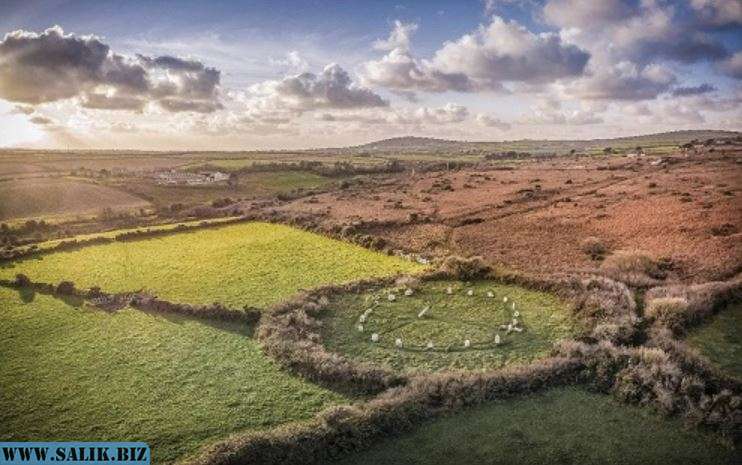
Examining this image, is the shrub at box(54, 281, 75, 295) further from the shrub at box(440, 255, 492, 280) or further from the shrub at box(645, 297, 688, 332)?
the shrub at box(645, 297, 688, 332)

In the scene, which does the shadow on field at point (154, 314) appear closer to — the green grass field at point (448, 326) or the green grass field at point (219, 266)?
the green grass field at point (219, 266)

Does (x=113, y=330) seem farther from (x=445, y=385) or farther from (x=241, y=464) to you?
(x=445, y=385)

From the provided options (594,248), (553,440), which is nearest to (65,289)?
(553,440)

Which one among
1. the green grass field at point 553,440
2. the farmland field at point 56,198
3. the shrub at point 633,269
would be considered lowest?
the green grass field at point 553,440

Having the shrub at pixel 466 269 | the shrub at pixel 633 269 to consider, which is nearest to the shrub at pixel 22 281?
the shrub at pixel 466 269

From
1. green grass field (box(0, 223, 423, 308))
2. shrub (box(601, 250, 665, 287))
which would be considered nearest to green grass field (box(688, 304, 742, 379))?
shrub (box(601, 250, 665, 287))

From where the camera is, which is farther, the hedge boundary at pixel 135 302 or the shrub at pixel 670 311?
the hedge boundary at pixel 135 302

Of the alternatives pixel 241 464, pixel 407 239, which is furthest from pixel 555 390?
pixel 407 239
